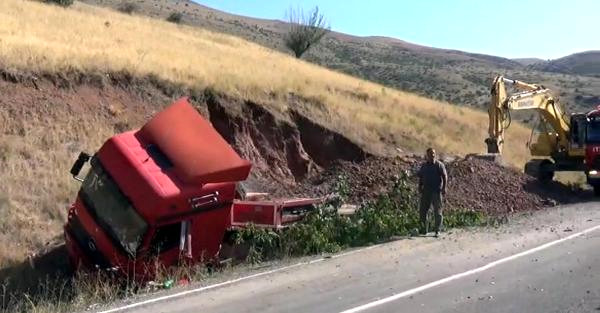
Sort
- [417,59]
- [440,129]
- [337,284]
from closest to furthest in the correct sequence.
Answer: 1. [337,284]
2. [440,129]
3. [417,59]

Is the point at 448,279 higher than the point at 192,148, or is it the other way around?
the point at 192,148

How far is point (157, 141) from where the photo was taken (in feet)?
47.7

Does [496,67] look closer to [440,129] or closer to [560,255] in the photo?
[440,129]

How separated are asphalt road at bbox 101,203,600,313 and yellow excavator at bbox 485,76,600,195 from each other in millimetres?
10465

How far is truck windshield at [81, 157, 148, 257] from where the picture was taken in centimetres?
1370

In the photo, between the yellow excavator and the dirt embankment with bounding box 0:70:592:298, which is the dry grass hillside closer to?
the dirt embankment with bounding box 0:70:592:298

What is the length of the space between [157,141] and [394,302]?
6.04m

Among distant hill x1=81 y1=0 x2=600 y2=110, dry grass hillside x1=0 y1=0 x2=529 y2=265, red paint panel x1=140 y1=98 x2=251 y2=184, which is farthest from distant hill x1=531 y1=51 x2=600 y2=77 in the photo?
red paint panel x1=140 y1=98 x2=251 y2=184

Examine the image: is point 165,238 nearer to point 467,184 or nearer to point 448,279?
point 448,279

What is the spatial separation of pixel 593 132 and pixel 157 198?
17490 millimetres

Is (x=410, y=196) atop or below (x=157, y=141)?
below

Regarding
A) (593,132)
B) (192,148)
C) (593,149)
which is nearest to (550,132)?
(593,132)

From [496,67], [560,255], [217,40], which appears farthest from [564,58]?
[560,255]

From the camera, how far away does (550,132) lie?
28.3 meters
